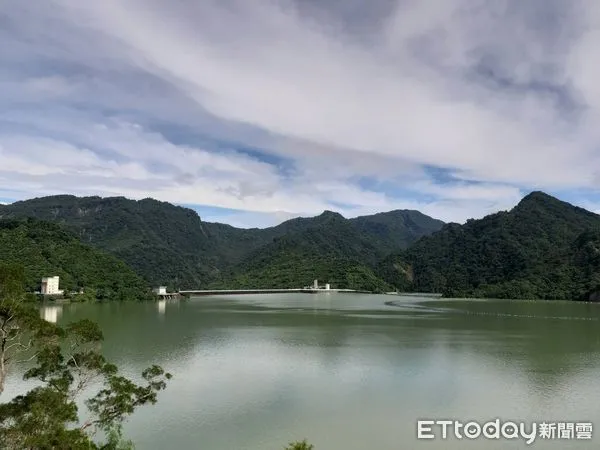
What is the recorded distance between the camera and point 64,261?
117062 mm

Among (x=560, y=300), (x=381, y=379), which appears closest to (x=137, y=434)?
(x=381, y=379)

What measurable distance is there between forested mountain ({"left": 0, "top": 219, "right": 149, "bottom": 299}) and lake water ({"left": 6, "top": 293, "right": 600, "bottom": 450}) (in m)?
61.7

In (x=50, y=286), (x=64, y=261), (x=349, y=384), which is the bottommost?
(x=349, y=384)

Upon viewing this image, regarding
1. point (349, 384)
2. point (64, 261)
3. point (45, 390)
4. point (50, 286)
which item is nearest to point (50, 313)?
point (50, 286)

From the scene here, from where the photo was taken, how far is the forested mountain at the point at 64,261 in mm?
108938

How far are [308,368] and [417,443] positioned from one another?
15873 millimetres

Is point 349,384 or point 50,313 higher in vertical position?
point 349,384

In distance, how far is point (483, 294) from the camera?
535 ft

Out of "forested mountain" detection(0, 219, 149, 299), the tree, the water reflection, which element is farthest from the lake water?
"forested mountain" detection(0, 219, 149, 299)

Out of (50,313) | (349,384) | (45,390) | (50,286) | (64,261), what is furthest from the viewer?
(64,261)

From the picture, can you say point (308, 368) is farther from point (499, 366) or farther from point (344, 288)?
point (344, 288)

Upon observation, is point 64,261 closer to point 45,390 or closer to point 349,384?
point 349,384

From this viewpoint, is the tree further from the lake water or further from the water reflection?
the water reflection

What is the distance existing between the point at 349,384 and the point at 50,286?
8857 centimetres
